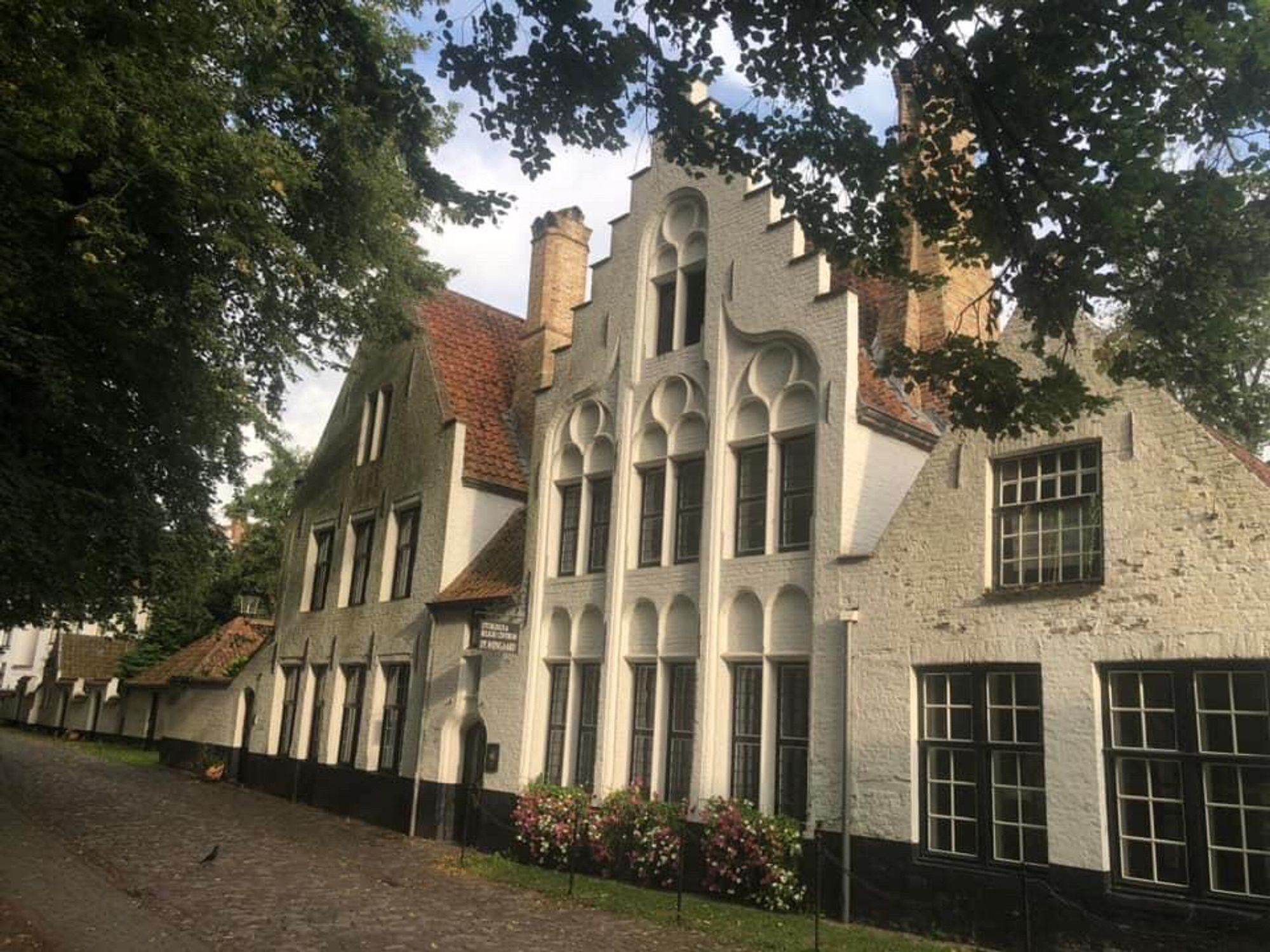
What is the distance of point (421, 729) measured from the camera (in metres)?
19.2

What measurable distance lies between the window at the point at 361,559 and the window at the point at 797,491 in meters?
11.3

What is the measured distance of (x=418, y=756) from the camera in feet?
62.4

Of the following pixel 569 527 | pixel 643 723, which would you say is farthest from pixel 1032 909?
pixel 569 527

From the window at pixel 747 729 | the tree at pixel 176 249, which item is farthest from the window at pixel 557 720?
the tree at pixel 176 249

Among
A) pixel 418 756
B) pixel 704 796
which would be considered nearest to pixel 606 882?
pixel 704 796

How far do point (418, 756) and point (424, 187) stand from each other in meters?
12.0

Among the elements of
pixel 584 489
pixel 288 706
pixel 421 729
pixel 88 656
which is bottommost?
pixel 421 729

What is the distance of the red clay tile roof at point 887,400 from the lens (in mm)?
14328

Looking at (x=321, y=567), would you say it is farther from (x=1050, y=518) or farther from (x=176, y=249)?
(x=1050, y=518)

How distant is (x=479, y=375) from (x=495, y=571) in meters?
5.59

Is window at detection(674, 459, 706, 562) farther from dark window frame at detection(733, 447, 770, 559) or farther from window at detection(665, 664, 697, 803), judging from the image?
window at detection(665, 664, 697, 803)

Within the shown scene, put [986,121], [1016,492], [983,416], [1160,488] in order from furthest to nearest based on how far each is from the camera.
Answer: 1. [1016,492]
2. [1160,488]
3. [983,416]
4. [986,121]

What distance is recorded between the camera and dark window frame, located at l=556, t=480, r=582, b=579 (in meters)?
17.7

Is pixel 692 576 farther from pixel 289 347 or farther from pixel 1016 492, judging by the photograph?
pixel 289 347
